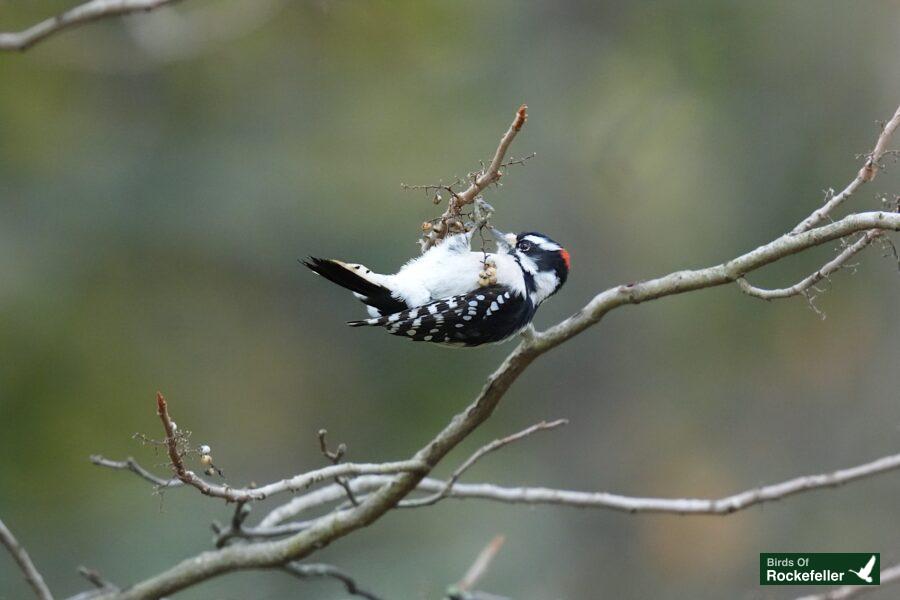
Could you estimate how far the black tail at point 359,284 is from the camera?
3822 millimetres

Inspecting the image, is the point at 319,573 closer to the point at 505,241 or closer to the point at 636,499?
the point at 636,499

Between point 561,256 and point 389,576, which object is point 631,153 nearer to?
point 389,576

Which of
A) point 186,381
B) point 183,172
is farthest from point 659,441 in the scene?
point 183,172

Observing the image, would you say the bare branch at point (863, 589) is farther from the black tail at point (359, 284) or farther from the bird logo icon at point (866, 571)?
the black tail at point (359, 284)

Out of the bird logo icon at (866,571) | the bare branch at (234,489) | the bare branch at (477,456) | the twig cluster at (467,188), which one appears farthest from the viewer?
the bird logo icon at (866,571)

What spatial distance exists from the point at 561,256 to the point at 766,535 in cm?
553

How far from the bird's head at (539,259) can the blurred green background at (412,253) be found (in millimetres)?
4333

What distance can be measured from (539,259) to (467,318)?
2.28ft

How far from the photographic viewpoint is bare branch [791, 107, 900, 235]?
8.99 ft

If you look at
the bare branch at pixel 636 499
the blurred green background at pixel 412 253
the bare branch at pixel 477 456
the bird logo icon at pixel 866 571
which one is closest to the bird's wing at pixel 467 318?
the bare branch at pixel 636 499

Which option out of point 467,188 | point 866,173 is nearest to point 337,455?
point 467,188

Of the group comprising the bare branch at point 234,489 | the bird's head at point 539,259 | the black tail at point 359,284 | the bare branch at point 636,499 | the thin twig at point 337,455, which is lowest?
the bare branch at point 234,489

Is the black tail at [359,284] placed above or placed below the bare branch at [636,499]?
above

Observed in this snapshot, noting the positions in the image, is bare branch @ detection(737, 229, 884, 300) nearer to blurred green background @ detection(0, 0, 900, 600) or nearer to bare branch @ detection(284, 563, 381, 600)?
bare branch @ detection(284, 563, 381, 600)
